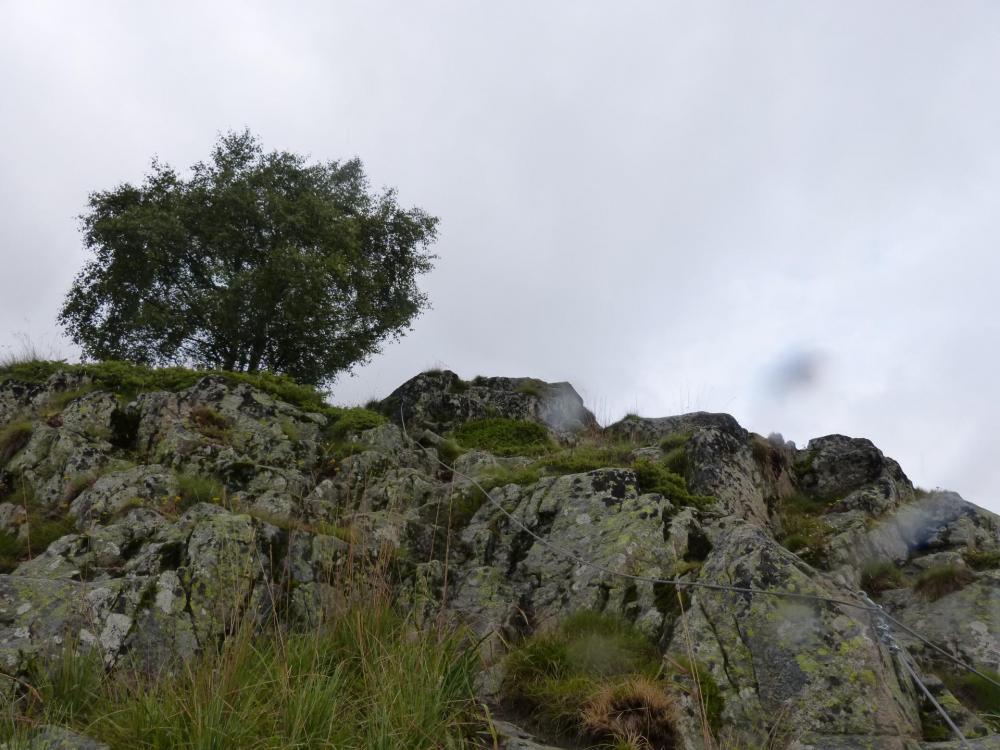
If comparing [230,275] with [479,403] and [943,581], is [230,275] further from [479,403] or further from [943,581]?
[943,581]

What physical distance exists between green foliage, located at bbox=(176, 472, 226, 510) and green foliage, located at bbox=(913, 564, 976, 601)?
315 inches

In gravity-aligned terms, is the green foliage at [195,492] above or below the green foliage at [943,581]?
below

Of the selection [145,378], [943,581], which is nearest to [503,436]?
[145,378]

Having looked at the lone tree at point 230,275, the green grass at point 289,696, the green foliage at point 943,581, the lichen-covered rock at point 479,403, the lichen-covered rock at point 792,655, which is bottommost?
the green grass at point 289,696

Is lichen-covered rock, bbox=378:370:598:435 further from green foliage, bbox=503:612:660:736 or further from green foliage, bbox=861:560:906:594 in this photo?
green foliage, bbox=503:612:660:736

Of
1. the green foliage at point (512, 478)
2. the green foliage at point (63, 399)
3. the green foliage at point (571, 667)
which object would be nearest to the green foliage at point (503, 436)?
the green foliage at point (512, 478)

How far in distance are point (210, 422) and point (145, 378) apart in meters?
1.81

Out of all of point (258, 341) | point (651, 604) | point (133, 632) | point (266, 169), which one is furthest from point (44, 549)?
point (266, 169)

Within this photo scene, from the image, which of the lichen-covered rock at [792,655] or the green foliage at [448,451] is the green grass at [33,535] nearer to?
the green foliage at [448,451]

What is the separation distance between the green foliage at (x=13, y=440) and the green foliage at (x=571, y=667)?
7200mm

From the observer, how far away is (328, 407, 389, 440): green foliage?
10.6 metres

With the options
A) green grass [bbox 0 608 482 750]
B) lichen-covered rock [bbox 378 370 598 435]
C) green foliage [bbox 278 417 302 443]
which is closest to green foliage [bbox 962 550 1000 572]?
green grass [bbox 0 608 482 750]

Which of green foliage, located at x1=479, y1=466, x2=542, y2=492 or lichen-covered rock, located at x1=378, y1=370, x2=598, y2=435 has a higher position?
lichen-covered rock, located at x1=378, y1=370, x2=598, y2=435

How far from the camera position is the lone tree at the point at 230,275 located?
2198 cm
